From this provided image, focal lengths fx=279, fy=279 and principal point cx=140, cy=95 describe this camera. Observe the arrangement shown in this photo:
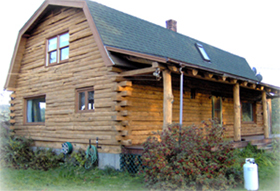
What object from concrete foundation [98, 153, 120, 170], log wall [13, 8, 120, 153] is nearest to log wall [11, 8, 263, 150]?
log wall [13, 8, 120, 153]

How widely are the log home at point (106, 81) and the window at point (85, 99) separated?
0.04 meters

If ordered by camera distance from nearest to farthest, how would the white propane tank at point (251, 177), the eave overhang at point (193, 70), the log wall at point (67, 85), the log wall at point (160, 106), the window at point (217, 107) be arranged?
the white propane tank at point (251, 177)
the eave overhang at point (193, 70)
the log wall at point (160, 106)
the log wall at point (67, 85)
the window at point (217, 107)

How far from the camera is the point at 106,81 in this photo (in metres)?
9.70

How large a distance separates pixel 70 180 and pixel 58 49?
595cm

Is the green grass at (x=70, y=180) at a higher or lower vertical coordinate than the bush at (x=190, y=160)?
lower

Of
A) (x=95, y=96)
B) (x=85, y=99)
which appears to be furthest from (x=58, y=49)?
(x=95, y=96)

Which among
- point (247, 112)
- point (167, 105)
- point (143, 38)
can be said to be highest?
point (143, 38)

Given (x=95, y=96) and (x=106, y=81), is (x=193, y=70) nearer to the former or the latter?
(x=106, y=81)

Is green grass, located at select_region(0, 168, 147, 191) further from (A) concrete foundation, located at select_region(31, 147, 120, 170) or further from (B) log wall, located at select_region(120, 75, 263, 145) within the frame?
(B) log wall, located at select_region(120, 75, 263, 145)

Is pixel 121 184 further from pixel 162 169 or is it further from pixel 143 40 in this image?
pixel 143 40

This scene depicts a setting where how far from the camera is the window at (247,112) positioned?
16422mm

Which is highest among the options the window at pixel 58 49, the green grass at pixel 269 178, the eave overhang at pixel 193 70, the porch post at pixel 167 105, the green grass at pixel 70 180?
the window at pixel 58 49

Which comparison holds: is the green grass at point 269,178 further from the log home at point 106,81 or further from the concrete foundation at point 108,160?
the concrete foundation at point 108,160

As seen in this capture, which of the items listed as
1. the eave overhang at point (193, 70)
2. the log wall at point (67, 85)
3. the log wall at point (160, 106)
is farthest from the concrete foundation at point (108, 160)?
the eave overhang at point (193, 70)
